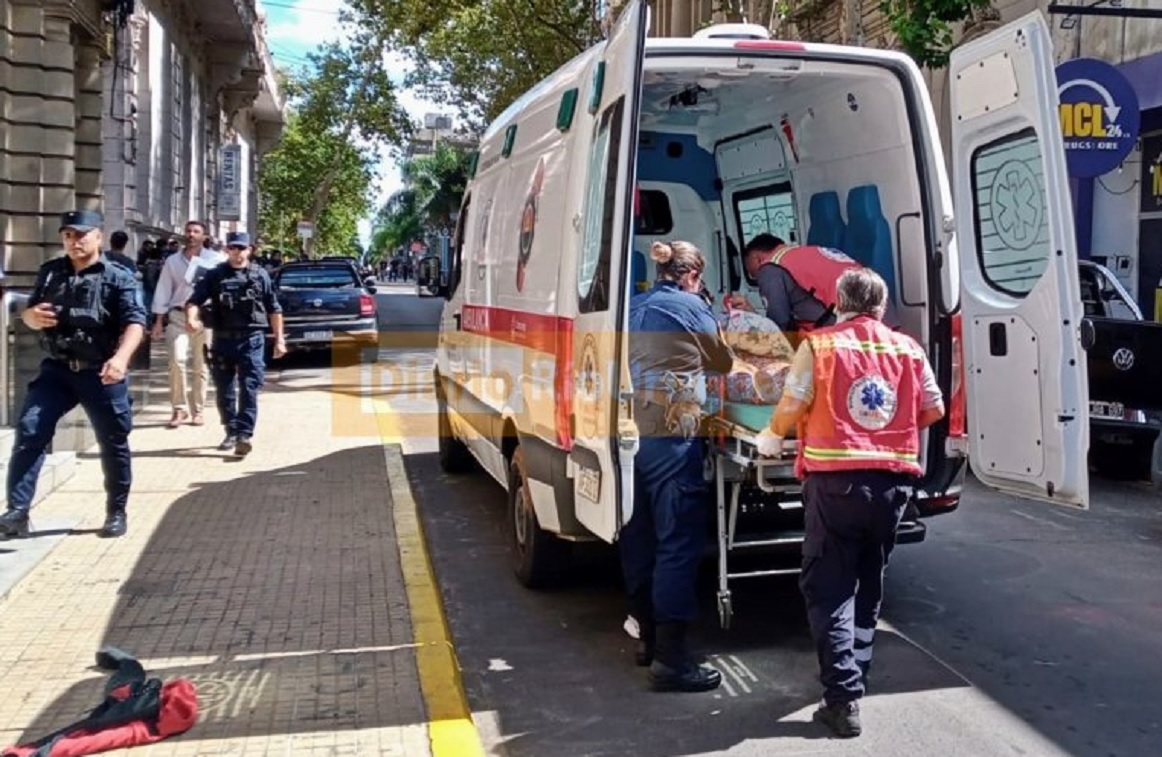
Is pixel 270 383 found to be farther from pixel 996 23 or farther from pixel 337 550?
pixel 996 23

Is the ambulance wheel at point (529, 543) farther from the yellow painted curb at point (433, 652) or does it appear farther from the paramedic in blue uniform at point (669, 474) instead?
the paramedic in blue uniform at point (669, 474)

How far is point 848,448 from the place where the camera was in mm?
4250

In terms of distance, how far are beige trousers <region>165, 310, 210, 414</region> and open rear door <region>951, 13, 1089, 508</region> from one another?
7.91m

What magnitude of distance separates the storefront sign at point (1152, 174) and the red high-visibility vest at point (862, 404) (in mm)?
11214

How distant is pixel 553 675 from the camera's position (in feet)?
16.2

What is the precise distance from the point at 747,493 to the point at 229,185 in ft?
97.7

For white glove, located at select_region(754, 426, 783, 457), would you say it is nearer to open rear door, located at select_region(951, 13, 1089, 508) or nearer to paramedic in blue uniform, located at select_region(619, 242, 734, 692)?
paramedic in blue uniform, located at select_region(619, 242, 734, 692)

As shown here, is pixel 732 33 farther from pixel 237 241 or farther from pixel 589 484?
pixel 237 241

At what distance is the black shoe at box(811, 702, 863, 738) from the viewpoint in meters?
4.23

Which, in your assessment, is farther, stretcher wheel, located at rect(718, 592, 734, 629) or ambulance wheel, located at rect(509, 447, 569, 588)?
ambulance wheel, located at rect(509, 447, 569, 588)

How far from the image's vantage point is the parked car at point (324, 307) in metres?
17.9

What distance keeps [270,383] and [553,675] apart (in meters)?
11.8

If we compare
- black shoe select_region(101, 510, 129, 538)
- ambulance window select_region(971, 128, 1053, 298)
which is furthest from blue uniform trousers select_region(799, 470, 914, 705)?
black shoe select_region(101, 510, 129, 538)

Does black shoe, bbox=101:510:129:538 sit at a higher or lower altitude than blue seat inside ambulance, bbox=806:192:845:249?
lower
